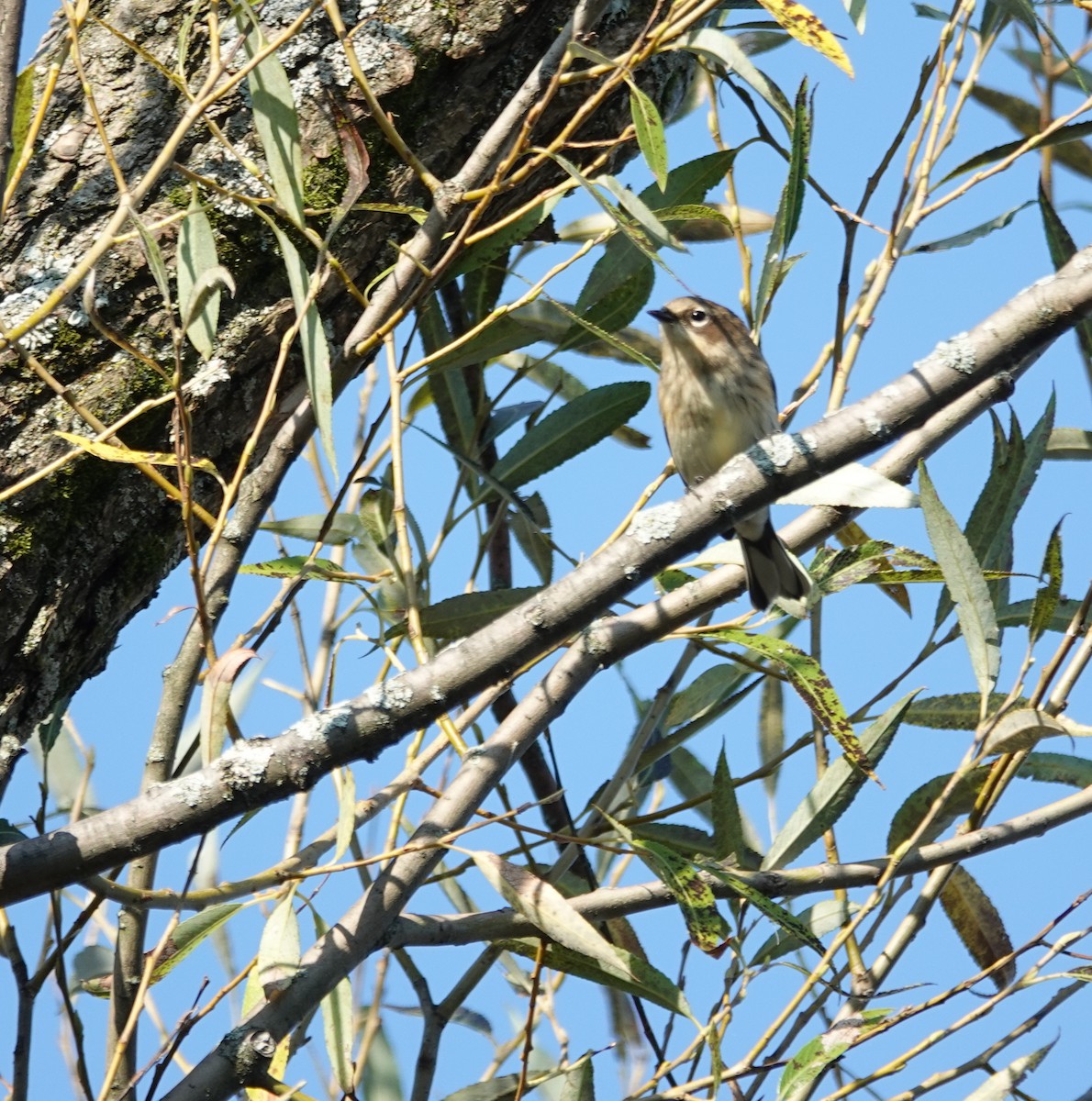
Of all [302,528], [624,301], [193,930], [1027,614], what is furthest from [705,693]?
[193,930]

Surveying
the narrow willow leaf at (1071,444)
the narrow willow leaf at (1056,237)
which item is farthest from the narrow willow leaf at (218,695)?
the narrow willow leaf at (1071,444)

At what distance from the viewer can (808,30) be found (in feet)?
5.88

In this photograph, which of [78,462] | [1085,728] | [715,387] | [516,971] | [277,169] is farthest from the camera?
[715,387]

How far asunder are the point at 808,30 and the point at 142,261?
1241mm

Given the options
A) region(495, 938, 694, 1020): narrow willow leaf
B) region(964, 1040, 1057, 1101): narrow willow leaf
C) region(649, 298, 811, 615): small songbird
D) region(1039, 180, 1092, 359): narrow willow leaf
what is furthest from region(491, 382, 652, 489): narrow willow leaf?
region(649, 298, 811, 615): small songbird

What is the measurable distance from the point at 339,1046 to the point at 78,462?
1.09 meters

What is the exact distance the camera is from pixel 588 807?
238 centimetres

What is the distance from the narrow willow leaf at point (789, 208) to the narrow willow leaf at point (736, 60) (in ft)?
0.08

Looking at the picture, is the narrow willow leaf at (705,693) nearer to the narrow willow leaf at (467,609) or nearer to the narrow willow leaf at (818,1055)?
the narrow willow leaf at (467,609)

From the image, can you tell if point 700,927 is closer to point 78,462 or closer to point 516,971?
point 516,971

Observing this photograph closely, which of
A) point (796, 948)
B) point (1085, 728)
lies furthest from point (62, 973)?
point (1085, 728)

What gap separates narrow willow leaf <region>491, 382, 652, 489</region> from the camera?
2662 millimetres

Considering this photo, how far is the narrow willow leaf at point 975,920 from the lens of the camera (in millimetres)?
2467

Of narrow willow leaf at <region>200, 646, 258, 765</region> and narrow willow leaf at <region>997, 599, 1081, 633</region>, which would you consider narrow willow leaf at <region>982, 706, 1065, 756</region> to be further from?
narrow willow leaf at <region>200, 646, 258, 765</region>
